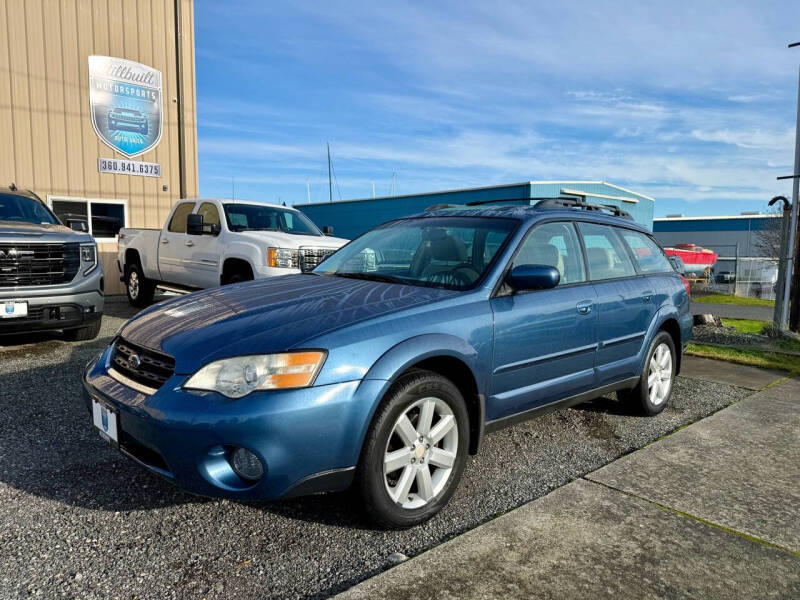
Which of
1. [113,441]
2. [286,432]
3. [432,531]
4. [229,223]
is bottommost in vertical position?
[432,531]

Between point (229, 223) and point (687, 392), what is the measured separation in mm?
6214

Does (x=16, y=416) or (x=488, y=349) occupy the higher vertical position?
(x=488, y=349)

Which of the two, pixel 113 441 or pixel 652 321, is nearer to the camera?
pixel 113 441

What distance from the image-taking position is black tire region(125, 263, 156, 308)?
1032 centimetres

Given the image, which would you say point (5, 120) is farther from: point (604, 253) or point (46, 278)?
point (604, 253)

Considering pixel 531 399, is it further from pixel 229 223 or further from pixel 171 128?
pixel 171 128

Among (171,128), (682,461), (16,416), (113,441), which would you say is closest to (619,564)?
(682,461)

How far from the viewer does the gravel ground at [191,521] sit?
231 centimetres

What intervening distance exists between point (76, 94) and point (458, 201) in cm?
1902

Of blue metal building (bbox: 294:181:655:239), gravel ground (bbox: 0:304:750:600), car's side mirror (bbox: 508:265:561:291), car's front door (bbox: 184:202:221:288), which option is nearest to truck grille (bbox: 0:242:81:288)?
car's front door (bbox: 184:202:221:288)

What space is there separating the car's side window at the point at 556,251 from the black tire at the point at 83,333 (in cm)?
552

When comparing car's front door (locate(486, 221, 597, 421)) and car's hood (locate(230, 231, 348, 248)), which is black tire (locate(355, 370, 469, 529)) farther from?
car's hood (locate(230, 231, 348, 248))

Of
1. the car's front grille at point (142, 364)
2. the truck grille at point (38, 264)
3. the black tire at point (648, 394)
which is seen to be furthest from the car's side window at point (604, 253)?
the truck grille at point (38, 264)

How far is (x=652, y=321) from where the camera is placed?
14.6 ft
